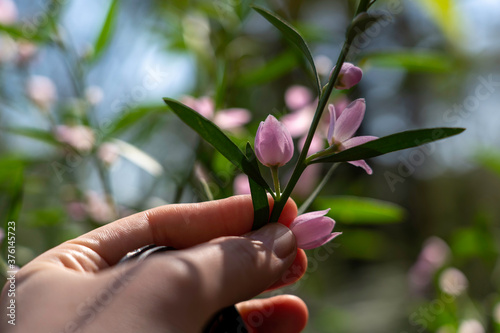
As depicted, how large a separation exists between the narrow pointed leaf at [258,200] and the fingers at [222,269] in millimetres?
11

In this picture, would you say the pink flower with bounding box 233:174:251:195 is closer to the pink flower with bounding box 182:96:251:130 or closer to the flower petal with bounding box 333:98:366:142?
the pink flower with bounding box 182:96:251:130

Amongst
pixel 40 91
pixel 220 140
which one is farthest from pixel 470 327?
pixel 40 91

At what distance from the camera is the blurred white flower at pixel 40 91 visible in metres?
0.84

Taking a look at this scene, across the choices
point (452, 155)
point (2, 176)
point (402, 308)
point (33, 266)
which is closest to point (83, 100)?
point (2, 176)

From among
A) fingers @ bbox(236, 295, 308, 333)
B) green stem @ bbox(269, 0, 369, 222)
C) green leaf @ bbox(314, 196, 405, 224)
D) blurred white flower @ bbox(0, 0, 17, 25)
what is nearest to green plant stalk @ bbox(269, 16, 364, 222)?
green stem @ bbox(269, 0, 369, 222)

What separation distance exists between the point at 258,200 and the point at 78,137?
0.51 metres

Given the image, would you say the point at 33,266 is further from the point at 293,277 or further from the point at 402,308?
the point at 402,308

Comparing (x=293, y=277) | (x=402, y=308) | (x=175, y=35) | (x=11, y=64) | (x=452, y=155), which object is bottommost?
(x=402, y=308)

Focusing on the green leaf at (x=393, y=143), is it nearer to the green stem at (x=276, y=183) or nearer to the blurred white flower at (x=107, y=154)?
the green stem at (x=276, y=183)

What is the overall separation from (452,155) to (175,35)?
1.77 m

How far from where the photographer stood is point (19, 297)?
0.35 metres

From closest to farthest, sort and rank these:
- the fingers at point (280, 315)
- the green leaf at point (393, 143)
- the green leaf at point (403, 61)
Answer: the green leaf at point (393, 143)
the fingers at point (280, 315)
the green leaf at point (403, 61)

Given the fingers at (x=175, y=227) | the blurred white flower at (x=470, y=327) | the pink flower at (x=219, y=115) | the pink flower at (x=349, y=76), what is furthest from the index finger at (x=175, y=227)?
the blurred white flower at (x=470, y=327)

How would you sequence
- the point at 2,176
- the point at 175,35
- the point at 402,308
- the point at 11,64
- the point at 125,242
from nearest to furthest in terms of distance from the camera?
the point at 125,242
the point at 2,176
the point at 11,64
the point at 175,35
the point at 402,308
